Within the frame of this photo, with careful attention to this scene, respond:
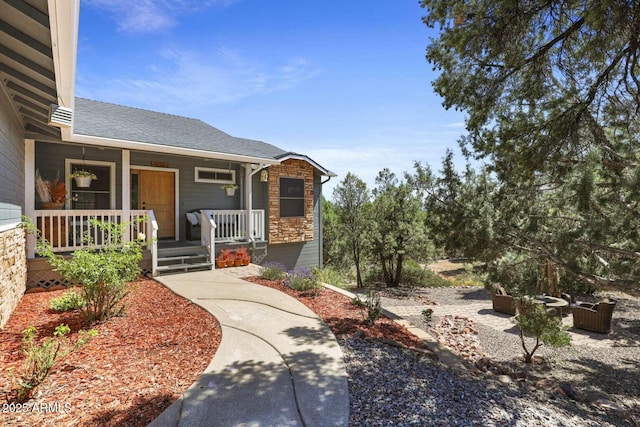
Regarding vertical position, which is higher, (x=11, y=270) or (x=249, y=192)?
(x=249, y=192)

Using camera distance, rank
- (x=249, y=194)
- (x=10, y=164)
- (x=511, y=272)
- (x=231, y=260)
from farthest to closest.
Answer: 1. (x=249, y=194)
2. (x=231, y=260)
3. (x=511, y=272)
4. (x=10, y=164)

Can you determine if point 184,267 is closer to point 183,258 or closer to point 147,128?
point 183,258

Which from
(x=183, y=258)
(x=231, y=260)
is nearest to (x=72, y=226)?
(x=183, y=258)

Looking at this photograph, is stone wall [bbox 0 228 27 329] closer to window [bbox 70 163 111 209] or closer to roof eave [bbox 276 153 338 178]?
window [bbox 70 163 111 209]

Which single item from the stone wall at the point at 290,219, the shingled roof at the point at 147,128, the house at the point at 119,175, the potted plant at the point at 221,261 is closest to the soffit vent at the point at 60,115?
the house at the point at 119,175

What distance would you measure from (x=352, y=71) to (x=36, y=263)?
8.36 m

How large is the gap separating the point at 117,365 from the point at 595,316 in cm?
969

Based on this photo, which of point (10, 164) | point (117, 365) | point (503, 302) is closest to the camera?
point (117, 365)

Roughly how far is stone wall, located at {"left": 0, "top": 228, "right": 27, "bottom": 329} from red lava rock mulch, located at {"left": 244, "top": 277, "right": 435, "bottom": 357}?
396 cm

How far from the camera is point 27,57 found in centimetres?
355

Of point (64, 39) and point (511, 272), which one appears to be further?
point (511, 272)

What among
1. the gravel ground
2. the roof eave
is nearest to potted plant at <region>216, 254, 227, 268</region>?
the roof eave

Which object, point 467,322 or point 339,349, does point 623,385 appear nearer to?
point 467,322

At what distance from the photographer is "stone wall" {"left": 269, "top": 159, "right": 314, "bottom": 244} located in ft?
34.9
